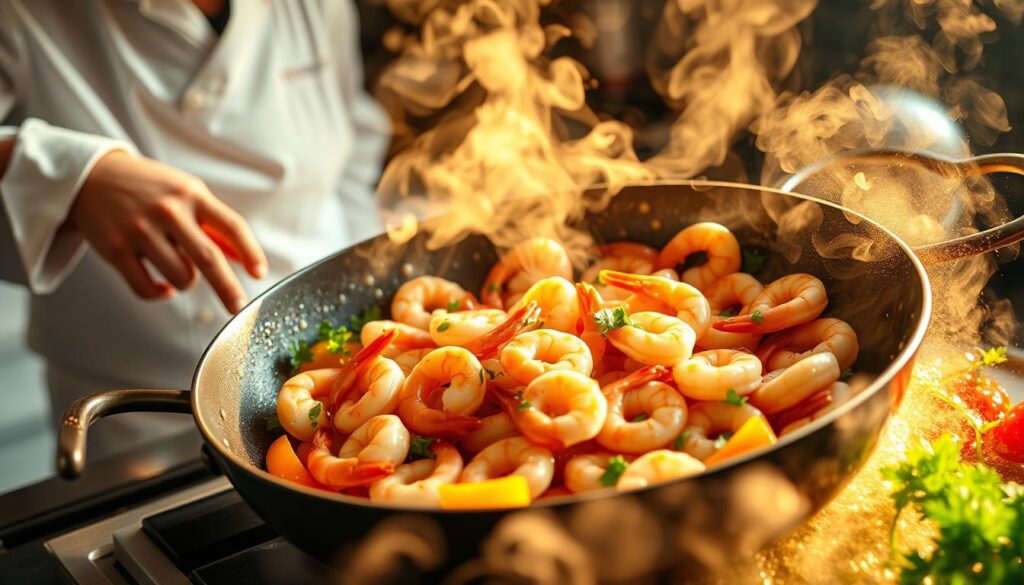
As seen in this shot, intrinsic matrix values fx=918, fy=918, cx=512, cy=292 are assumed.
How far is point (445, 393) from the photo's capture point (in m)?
1.05

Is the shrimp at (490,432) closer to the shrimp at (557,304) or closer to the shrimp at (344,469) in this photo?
the shrimp at (344,469)

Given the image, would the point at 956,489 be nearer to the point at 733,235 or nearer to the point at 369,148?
the point at 733,235

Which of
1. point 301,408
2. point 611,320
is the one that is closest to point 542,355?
point 611,320

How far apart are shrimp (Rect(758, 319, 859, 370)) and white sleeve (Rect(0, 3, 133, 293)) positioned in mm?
1152

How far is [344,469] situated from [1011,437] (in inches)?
29.5

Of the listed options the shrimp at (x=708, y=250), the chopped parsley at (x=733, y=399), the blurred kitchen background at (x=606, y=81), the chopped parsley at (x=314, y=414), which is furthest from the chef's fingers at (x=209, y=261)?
the blurred kitchen background at (x=606, y=81)

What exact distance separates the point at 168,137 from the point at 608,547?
1583mm

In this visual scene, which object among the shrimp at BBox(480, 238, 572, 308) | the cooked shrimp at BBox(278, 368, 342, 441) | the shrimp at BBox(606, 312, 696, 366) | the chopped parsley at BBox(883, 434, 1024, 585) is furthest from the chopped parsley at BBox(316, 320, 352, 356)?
the chopped parsley at BBox(883, 434, 1024, 585)

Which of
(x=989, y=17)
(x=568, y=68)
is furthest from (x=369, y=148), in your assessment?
(x=989, y=17)

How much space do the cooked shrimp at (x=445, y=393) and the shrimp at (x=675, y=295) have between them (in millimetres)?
267

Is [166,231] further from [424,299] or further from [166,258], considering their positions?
[424,299]

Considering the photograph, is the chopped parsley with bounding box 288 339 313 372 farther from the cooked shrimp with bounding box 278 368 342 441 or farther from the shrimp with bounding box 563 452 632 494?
the shrimp with bounding box 563 452 632 494

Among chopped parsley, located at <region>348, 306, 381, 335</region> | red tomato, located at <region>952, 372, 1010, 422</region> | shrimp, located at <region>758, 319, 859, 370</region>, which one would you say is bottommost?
red tomato, located at <region>952, 372, 1010, 422</region>

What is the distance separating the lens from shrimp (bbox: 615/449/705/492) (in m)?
0.84
